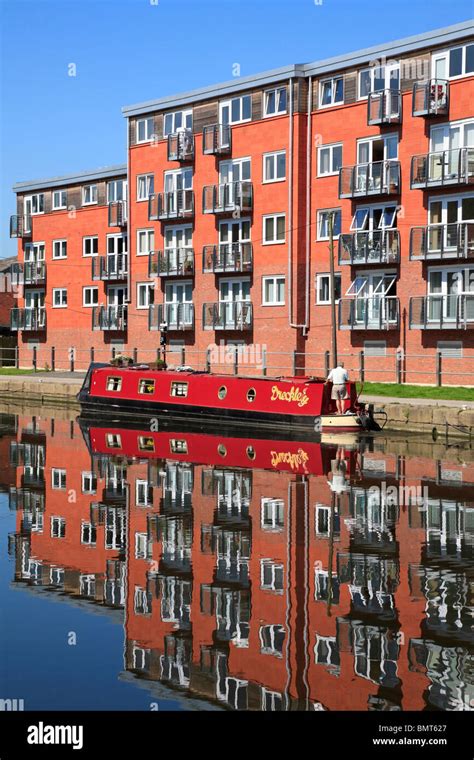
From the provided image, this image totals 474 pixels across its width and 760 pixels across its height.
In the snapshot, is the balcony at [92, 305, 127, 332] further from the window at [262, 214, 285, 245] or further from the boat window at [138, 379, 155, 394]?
the boat window at [138, 379, 155, 394]

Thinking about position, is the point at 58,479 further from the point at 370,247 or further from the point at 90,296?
the point at 90,296

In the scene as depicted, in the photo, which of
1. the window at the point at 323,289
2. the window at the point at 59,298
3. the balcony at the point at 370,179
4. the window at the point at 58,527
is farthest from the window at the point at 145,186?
the window at the point at 58,527

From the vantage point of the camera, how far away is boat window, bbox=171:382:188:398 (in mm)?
35438

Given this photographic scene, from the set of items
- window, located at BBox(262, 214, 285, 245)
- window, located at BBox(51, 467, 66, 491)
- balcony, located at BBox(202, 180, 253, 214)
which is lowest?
window, located at BBox(51, 467, 66, 491)

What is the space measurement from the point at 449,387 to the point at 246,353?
41.2ft

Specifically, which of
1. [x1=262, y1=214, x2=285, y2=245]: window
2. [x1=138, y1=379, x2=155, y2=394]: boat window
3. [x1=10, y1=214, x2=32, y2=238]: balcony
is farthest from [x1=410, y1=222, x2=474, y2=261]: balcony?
[x1=10, y1=214, x2=32, y2=238]: balcony

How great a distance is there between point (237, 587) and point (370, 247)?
29.9 metres

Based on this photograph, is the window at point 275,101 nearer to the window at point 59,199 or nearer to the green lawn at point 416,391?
the green lawn at point 416,391

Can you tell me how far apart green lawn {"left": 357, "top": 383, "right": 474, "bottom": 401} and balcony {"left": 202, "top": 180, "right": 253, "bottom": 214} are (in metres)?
11.8

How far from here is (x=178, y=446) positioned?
94.1 ft

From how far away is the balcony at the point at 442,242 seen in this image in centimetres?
3750

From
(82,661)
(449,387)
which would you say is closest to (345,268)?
(449,387)
